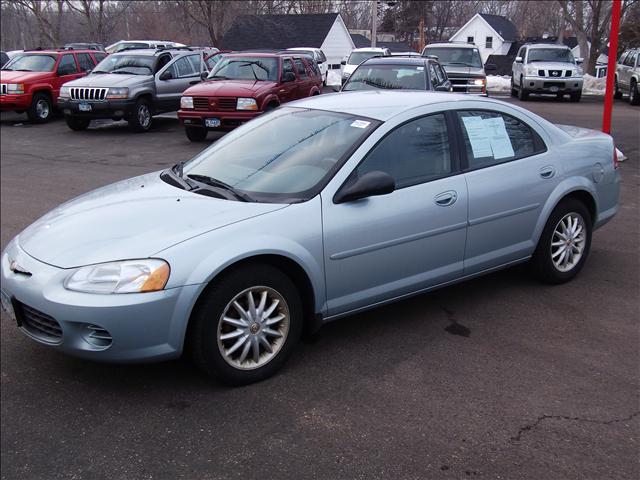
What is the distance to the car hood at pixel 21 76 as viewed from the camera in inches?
663

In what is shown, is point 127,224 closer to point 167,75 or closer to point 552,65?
point 167,75

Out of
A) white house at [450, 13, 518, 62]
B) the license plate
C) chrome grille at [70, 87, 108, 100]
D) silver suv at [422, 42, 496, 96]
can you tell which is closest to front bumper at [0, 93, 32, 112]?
chrome grille at [70, 87, 108, 100]

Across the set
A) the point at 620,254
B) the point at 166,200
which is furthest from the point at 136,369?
the point at 620,254

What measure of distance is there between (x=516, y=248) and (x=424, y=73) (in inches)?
301

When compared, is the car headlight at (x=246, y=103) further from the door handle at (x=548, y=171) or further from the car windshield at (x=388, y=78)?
the door handle at (x=548, y=171)

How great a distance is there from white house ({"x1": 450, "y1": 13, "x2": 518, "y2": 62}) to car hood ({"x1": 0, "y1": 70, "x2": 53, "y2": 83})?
37.3 m

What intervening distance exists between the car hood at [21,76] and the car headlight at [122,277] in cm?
1539

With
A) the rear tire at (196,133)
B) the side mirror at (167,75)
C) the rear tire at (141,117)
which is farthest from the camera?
the side mirror at (167,75)

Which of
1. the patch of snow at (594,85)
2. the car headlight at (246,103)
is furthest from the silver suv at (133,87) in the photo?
the patch of snow at (594,85)

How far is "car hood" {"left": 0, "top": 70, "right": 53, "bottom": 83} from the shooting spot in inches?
663

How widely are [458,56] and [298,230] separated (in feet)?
52.7

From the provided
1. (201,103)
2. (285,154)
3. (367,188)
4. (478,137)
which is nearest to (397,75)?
(201,103)

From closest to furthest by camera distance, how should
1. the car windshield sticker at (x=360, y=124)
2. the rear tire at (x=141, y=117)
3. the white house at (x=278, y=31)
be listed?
the car windshield sticker at (x=360, y=124) → the rear tire at (x=141, y=117) → the white house at (x=278, y=31)

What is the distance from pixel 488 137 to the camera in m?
4.79
